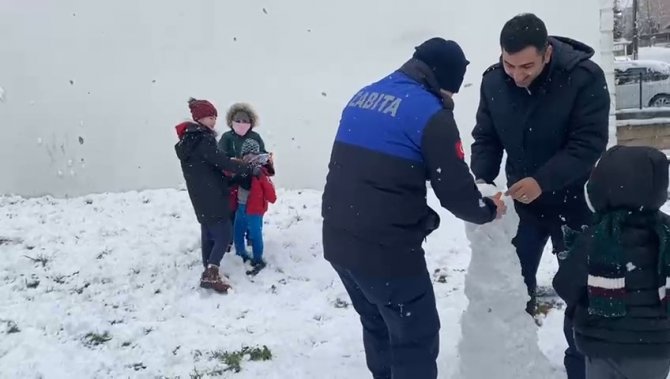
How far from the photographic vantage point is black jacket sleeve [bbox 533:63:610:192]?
329cm

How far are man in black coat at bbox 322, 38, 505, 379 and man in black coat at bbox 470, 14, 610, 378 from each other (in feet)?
1.32

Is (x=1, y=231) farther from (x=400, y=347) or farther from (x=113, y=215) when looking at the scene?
(x=400, y=347)

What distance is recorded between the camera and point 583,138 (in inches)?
130

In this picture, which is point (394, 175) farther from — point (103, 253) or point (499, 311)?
point (103, 253)

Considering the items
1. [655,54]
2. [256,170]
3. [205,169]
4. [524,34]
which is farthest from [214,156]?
[655,54]

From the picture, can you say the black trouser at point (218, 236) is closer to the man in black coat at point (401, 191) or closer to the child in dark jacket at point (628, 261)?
the man in black coat at point (401, 191)

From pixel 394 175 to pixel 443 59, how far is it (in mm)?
544

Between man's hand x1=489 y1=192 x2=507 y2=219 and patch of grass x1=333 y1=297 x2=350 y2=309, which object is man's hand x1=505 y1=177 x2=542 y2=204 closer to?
man's hand x1=489 y1=192 x2=507 y2=219

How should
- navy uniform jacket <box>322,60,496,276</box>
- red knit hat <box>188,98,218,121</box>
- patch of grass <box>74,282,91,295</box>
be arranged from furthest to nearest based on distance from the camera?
1. patch of grass <box>74,282,91,295</box>
2. red knit hat <box>188,98,218,121</box>
3. navy uniform jacket <box>322,60,496,276</box>

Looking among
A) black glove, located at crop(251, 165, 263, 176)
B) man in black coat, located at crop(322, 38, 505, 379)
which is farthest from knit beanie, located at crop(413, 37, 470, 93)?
black glove, located at crop(251, 165, 263, 176)

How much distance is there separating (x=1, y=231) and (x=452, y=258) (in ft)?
15.4

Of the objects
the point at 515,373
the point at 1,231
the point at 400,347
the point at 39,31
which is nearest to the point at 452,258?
the point at 515,373

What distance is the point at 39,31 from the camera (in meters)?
8.80

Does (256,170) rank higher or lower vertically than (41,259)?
higher
